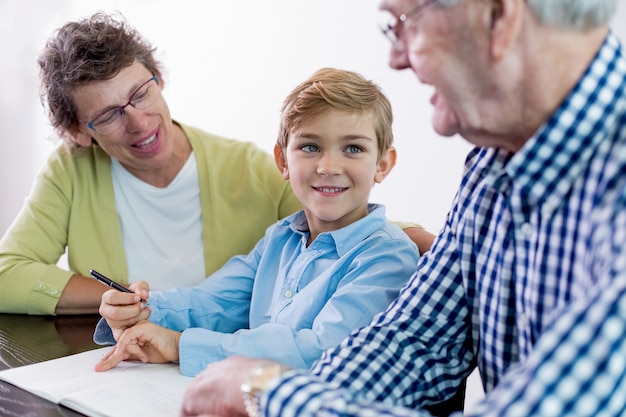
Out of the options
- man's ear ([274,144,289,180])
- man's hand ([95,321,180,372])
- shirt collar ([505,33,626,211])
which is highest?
shirt collar ([505,33,626,211])

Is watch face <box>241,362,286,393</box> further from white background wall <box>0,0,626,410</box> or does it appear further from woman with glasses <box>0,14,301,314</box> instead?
white background wall <box>0,0,626,410</box>

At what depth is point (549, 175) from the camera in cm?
86

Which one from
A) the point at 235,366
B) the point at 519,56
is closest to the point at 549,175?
the point at 519,56

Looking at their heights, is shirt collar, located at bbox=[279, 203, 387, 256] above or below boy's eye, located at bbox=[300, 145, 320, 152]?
Result: below

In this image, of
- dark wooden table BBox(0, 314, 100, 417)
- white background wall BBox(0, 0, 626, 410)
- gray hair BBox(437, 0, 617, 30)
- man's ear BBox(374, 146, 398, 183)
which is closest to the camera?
gray hair BBox(437, 0, 617, 30)

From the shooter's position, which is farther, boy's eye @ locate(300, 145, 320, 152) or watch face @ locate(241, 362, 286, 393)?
boy's eye @ locate(300, 145, 320, 152)

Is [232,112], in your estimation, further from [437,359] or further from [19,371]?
[437,359]

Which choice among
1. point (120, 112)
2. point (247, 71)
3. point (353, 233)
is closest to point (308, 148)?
point (353, 233)

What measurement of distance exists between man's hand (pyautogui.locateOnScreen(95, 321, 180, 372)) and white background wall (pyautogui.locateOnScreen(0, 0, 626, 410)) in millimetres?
961

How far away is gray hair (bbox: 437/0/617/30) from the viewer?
794 millimetres

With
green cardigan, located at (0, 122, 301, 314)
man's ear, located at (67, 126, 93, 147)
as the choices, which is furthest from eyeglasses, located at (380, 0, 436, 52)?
man's ear, located at (67, 126, 93, 147)

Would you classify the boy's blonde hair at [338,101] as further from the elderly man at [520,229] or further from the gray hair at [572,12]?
the gray hair at [572,12]

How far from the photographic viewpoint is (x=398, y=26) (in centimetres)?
96

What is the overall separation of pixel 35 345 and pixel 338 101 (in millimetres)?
795
